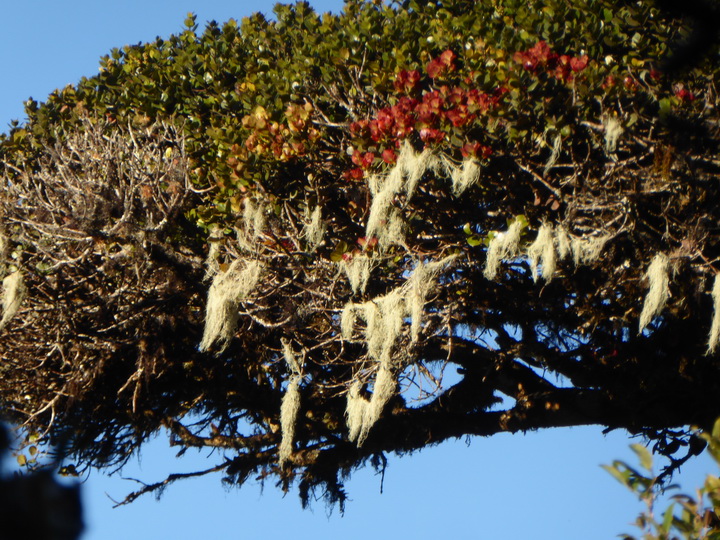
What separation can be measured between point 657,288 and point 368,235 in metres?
1.84

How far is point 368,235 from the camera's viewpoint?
612cm

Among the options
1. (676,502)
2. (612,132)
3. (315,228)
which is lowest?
(676,502)

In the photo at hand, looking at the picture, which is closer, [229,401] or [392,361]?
[392,361]

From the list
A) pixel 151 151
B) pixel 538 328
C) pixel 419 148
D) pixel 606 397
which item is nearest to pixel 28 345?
pixel 151 151

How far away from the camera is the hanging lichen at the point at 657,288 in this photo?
565 centimetres

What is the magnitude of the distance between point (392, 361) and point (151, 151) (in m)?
2.59

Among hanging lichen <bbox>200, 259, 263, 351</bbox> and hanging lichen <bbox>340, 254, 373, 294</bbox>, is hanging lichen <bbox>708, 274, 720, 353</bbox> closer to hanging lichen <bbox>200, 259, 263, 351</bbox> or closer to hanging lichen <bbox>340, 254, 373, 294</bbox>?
hanging lichen <bbox>340, 254, 373, 294</bbox>

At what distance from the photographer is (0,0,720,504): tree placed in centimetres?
594

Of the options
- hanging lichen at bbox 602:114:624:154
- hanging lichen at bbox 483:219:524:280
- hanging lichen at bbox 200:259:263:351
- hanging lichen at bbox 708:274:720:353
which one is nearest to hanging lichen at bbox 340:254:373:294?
hanging lichen at bbox 200:259:263:351

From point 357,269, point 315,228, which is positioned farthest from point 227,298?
point 357,269

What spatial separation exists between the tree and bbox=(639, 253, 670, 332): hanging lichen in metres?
0.02

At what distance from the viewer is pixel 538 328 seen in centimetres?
713

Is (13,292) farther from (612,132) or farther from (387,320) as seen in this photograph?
(612,132)

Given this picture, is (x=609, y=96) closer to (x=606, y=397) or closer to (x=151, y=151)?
(x=606, y=397)
